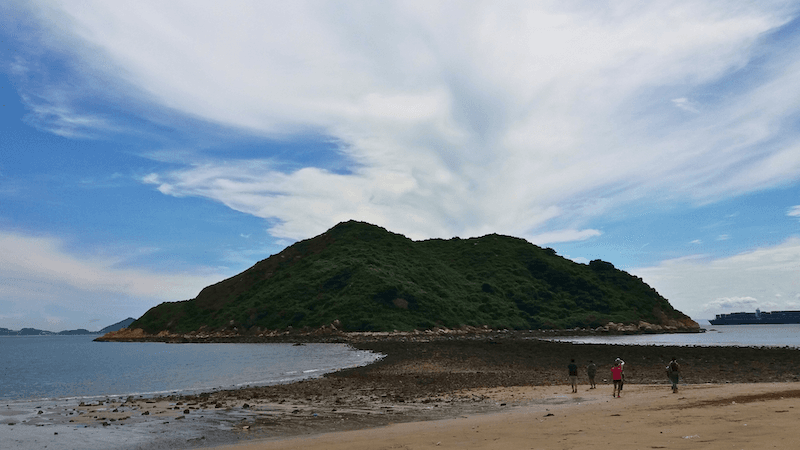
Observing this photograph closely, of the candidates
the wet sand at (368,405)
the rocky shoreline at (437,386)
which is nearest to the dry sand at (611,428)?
the wet sand at (368,405)

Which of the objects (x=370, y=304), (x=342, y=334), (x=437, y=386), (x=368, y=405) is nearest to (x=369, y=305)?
(x=370, y=304)

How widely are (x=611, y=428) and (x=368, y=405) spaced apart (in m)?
13.4

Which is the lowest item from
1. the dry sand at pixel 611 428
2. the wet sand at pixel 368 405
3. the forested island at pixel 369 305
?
the wet sand at pixel 368 405

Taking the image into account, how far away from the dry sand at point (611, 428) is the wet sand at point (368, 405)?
223mm

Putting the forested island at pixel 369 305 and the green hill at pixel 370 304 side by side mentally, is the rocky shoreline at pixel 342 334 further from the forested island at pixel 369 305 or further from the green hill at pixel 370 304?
the green hill at pixel 370 304

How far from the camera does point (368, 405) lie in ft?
87.8

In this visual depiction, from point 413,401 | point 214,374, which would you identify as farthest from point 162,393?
point 413,401

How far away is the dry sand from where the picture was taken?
14.3 metres

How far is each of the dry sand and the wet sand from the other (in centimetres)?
22

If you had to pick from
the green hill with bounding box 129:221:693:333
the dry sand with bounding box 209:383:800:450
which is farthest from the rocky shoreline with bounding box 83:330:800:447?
the green hill with bounding box 129:221:693:333

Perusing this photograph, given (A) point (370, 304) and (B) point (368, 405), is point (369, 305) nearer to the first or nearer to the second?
(A) point (370, 304)

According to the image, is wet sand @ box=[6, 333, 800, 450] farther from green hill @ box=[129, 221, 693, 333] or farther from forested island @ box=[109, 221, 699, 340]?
green hill @ box=[129, 221, 693, 333]

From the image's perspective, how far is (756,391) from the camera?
87.8 feet

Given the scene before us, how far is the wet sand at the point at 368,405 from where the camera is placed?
20453 mm
